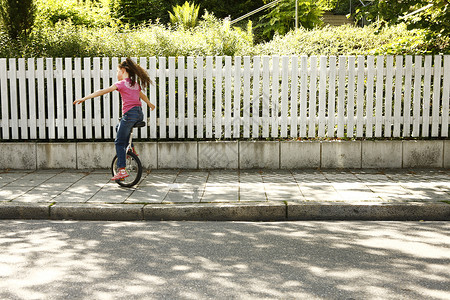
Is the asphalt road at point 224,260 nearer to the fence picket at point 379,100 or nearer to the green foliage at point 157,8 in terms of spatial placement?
the fence picket at point 379,100

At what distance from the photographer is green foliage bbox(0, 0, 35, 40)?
10.4 meters

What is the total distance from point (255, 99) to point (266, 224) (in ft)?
10.3

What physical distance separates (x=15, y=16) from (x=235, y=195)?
676 centimetres

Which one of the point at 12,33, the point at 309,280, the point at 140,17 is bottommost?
the point at 309,280

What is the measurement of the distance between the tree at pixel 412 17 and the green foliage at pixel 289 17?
1036 centimetres

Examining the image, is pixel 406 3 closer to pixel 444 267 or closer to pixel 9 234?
pixel 444 267

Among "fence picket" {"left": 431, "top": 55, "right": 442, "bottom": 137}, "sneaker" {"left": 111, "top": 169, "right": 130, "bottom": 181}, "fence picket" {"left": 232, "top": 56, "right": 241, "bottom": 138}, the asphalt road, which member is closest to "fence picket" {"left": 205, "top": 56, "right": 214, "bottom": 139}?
"fence picket" {"left": 232, "top": 56, "right": 241, "bottom": 138}

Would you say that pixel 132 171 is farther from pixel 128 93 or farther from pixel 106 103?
pixel 106 103

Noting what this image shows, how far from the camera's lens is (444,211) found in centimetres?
601

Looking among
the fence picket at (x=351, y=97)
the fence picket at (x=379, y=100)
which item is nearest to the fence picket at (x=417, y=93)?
the fence picket at (x=379, y=100)

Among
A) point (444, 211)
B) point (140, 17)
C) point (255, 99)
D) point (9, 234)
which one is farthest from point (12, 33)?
point (140, 17)

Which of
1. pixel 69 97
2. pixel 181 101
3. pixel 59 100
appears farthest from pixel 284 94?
pixel 59 100

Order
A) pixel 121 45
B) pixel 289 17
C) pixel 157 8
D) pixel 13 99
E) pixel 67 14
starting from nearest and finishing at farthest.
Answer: pixel 13 99 → pixel 121 45 → pixel 67 14 → pixel 289 17 → pixel 157 8

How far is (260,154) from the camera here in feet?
27.6
